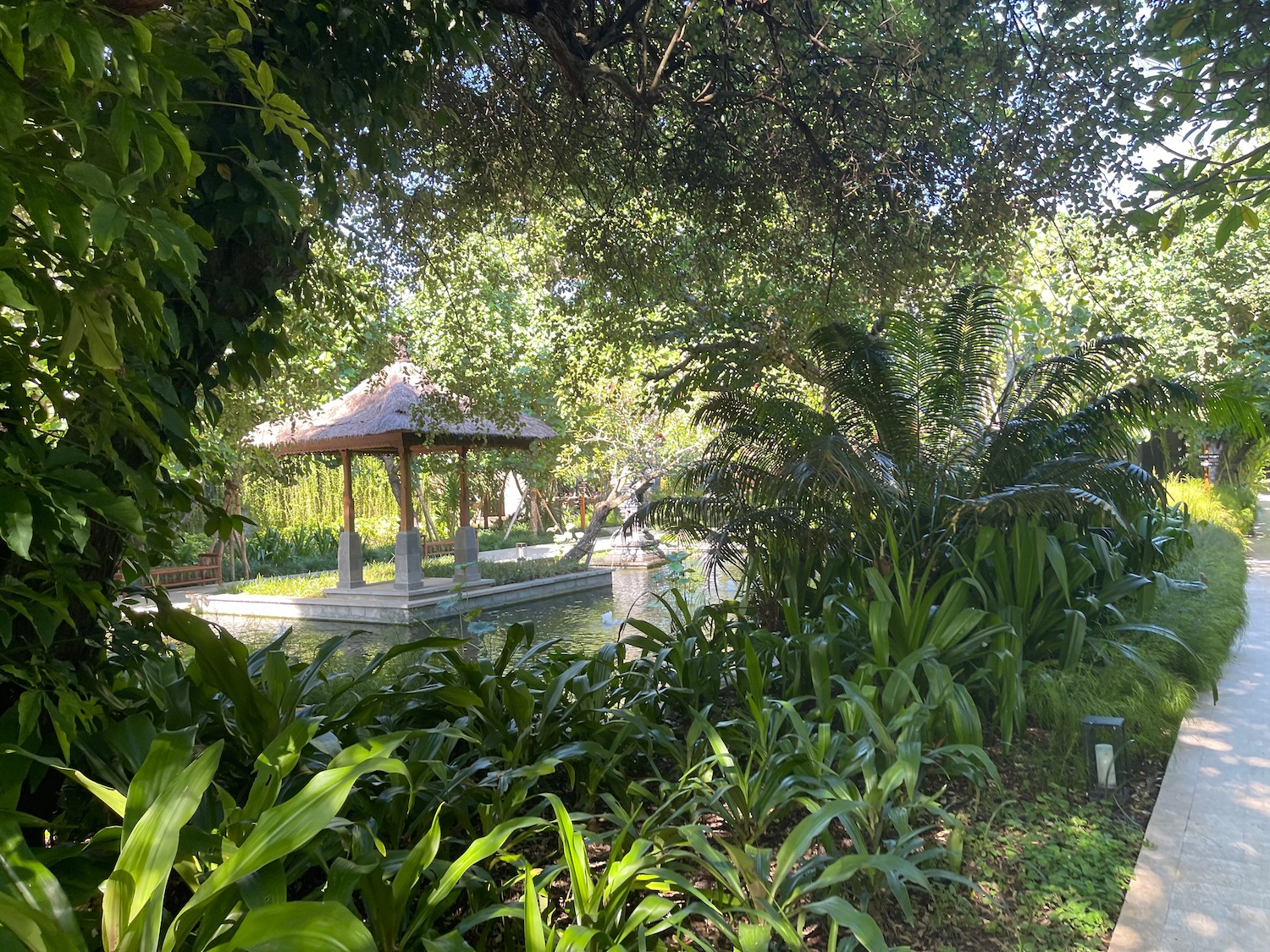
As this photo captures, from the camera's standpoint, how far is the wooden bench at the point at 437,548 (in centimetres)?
2036

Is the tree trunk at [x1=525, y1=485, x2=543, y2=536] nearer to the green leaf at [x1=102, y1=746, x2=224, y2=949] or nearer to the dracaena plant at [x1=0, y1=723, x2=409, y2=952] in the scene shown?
the dracaena plant at [x1=0, y1=723, x2=409, y2=952]

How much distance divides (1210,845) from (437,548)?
62.9 feet

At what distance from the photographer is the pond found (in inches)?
404

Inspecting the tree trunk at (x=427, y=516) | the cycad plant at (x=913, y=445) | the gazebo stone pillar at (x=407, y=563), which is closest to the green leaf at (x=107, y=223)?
the cycad plant at (x=913, y=445)

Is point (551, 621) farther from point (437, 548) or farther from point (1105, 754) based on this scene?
point (437, 548)

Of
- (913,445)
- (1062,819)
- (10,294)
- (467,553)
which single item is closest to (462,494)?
(467,553)

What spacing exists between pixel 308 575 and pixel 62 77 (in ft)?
57.6

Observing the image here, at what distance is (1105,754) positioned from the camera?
3480mm

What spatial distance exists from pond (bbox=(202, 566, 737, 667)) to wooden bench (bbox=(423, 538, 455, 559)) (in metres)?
6.32

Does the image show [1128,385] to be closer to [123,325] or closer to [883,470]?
[883,470]

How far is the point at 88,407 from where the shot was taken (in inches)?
64.7

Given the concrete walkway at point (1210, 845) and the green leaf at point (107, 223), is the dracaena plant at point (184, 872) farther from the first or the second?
the concrete walkway at point (1210, 845)

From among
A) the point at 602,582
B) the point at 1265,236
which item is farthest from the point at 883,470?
the point at 1265,236

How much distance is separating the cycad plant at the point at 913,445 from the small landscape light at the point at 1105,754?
1620mm
